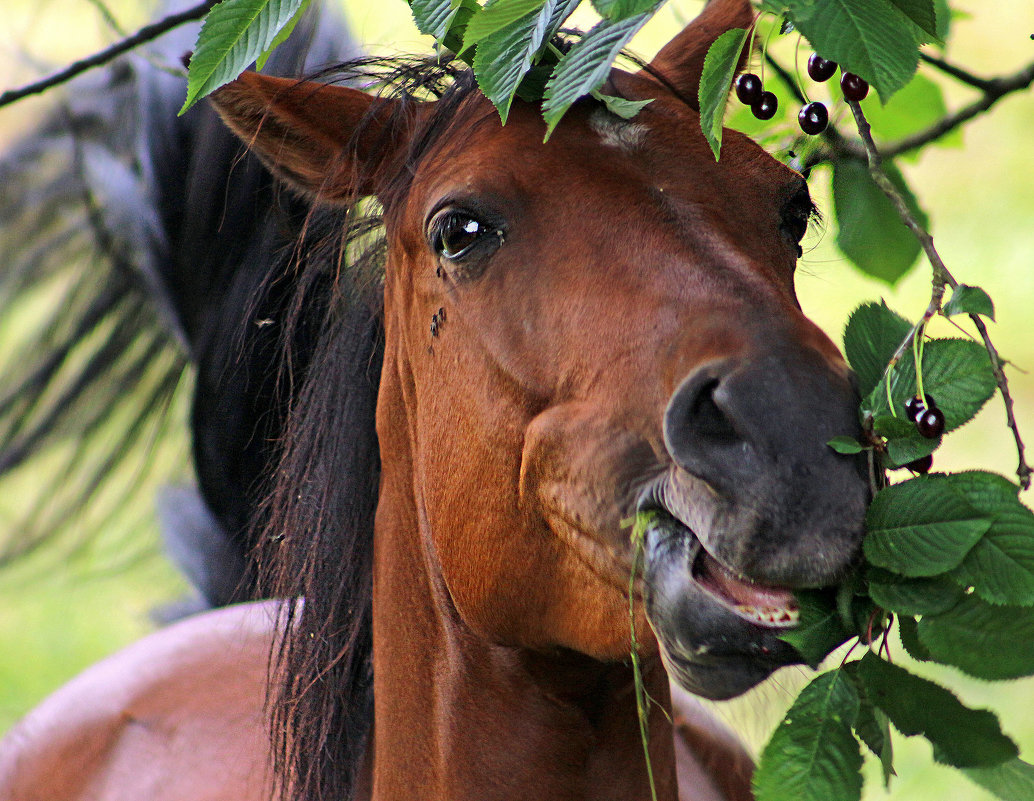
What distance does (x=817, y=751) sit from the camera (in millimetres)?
932

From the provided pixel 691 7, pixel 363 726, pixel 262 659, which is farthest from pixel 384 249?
pixel 691 7

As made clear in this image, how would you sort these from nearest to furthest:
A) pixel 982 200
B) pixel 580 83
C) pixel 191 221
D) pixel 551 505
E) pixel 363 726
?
1. pixel 580 83
2. pixel 551 505
3. pixel 363 726
4. pixel 191 221
5. pixel 982 200

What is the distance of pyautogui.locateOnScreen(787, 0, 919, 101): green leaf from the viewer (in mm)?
908

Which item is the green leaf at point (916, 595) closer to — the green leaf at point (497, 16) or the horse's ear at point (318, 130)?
the green leaf at point (497, 16)

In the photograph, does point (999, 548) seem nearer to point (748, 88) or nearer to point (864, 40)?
point (864, 40)

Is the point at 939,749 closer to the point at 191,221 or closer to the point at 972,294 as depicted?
the point at 972,294

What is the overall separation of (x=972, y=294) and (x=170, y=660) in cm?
201

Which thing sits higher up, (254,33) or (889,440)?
(254,33)

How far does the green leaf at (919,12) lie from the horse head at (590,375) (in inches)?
11.7

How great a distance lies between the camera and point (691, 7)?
4773 millimetres

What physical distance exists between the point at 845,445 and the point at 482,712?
0.66 metres

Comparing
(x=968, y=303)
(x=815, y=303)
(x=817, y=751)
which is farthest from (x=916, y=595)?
(x=815, y=303)

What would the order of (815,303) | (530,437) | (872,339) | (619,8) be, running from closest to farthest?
(619,8) → (872,339) → (530,437) → (815,303)

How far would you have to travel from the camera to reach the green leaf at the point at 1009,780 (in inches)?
38.5
